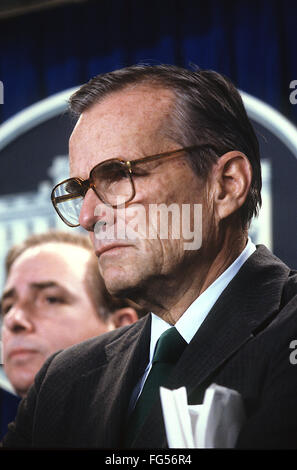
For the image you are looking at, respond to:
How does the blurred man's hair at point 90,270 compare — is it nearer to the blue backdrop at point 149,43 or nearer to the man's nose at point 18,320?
the man's nose at point 18,320

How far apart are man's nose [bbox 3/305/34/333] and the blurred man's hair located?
0.44 ft

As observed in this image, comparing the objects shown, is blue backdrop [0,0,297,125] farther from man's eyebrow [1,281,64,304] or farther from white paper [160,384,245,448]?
white paper [160,384,245,448]

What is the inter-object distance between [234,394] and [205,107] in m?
0.47

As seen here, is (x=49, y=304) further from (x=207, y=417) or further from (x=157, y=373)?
(x=207, y=417)

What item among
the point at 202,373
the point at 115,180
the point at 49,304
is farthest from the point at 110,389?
the point at 49,304

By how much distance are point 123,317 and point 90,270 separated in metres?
0.16

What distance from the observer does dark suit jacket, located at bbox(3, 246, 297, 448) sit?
Answer: 823 millimetres

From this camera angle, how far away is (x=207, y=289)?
1.00 meters

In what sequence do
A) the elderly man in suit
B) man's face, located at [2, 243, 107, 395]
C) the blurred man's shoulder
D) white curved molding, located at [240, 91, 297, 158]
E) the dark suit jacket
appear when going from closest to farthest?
1. the dark suit jacket
2. the elderly man in suit
3. the blurred man's shoulder
4. white curved molding, located at [240, 91, 297, 158]
5. man's face, located at [2, 243, 107, 395]

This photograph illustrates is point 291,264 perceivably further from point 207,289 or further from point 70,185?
point 70,185

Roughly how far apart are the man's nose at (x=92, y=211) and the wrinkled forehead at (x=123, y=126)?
0.16 ft

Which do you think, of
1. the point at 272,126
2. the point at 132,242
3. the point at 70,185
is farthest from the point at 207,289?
the point at 272,126

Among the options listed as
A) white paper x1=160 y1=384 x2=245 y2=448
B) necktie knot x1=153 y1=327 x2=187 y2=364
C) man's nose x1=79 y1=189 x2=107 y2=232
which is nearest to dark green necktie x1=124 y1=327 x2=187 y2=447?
necktie knot x1=153 y1=327 x2=187 y2=364

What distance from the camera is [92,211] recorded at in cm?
98
